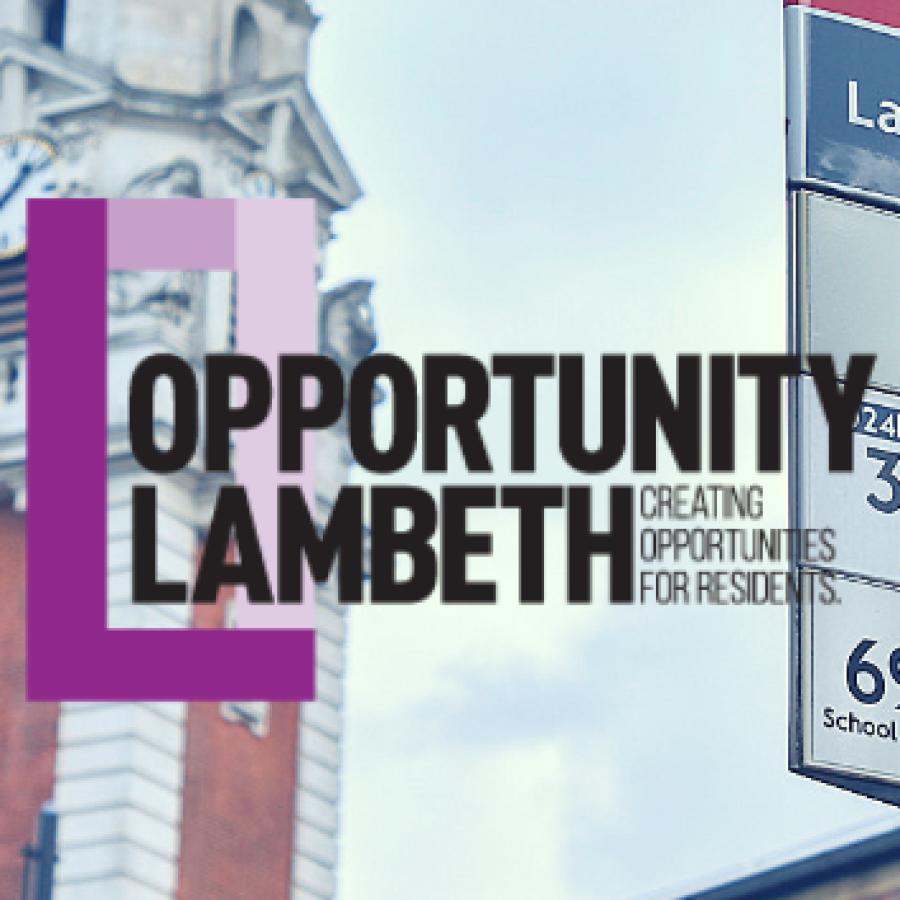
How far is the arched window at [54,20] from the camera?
39.0 m

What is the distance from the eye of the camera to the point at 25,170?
3741 cm

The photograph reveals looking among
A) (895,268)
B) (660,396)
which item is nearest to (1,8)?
(660,396)

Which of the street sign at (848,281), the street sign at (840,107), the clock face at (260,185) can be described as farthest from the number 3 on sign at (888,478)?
the clock face at (260,185)

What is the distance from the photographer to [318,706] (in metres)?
37.2

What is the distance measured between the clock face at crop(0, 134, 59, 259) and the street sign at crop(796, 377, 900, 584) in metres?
29.8

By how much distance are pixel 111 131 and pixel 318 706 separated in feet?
25.8

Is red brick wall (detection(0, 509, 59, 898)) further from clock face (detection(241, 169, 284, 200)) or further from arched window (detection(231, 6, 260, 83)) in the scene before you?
arched window (detection(231, 6, 260, 83))

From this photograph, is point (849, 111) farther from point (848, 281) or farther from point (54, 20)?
point (54, 20)

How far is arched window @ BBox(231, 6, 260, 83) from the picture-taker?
39.0 metres

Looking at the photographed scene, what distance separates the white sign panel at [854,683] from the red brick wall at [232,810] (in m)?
26.8

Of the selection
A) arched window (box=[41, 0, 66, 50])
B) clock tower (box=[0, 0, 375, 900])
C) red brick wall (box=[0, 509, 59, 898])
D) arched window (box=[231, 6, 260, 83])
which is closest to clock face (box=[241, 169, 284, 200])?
clock tower (box=[0, 0, 375, 900])

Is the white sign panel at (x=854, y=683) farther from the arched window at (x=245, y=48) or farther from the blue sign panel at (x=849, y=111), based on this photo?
the arched window at (x=245, y=48)

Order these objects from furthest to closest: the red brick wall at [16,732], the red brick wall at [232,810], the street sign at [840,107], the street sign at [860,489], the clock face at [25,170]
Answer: the clock face at [25,170], the red brick wall at [232,810], the red brick wall at [16,732], the street sign at [840,107], the street sign at [860,489]

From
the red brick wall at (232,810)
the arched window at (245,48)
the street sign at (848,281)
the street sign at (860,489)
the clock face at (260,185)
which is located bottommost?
the red brick wall at (232,810)
